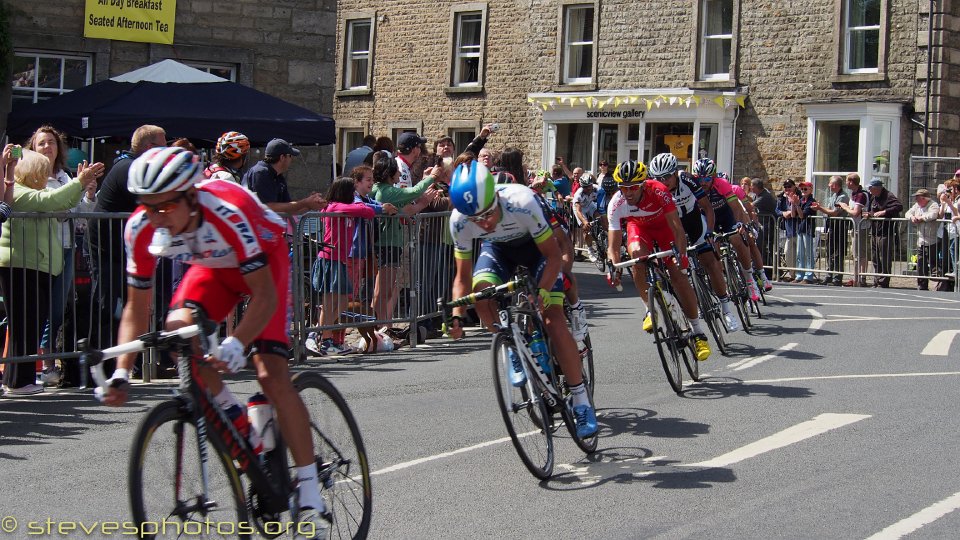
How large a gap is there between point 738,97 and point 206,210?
93.8ft

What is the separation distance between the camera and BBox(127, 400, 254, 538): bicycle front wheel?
4852 mm

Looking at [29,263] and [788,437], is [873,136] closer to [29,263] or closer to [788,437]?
[788,437]

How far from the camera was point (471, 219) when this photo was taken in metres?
7.86

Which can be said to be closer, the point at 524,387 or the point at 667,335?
the point at 524,387

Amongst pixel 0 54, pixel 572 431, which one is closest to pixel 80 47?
pixel 0 54

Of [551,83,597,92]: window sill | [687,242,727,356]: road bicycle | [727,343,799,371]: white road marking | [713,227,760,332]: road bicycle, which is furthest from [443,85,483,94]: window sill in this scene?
[727,343,799,371]: white road marking

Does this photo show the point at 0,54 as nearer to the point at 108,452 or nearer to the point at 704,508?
the point at 108,452

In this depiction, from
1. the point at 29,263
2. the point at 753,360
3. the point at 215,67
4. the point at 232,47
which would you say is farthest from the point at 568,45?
the point at 29,263

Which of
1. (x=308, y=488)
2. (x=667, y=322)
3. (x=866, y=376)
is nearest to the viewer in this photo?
(x=308, y=488)

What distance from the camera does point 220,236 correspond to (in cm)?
530

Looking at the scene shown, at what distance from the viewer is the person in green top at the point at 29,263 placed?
9.84 metres

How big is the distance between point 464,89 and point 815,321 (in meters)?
23.2

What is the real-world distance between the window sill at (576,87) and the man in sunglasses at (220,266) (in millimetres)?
30762

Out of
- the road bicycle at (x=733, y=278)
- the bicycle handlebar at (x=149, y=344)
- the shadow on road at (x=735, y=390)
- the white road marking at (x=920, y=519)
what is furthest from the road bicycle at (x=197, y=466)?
the road bicycle at (x=733, y=278)
